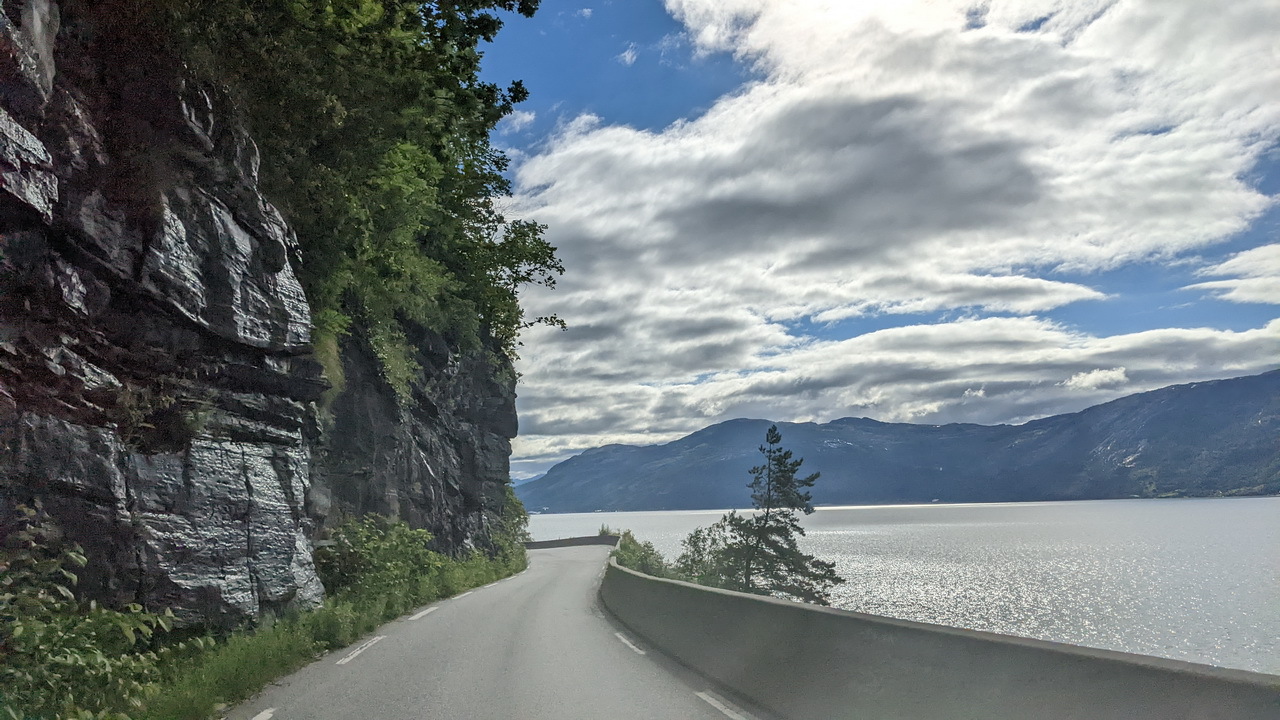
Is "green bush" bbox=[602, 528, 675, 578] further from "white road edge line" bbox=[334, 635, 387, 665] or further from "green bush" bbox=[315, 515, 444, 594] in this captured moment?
"white road edge line" bbox=[334, 635, 387, 665]

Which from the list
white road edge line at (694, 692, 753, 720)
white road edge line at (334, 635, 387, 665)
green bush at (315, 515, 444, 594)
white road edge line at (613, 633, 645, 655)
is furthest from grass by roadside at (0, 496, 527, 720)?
white road edge line at (694, 692, 753, 720)

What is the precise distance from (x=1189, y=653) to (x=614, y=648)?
156 ft

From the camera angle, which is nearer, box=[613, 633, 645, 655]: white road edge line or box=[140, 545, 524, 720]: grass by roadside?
box=[140, 545, 524, 720]: grass by roadside

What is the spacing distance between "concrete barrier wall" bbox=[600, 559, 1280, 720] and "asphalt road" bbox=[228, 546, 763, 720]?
55cm

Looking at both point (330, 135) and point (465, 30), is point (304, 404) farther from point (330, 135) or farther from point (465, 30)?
point (465, 30)

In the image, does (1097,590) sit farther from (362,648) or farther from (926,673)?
(926,673)

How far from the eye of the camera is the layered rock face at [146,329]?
8820 millimetres

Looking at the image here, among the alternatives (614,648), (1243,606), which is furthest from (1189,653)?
(614,648)

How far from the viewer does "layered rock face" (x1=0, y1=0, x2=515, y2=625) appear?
8820mm

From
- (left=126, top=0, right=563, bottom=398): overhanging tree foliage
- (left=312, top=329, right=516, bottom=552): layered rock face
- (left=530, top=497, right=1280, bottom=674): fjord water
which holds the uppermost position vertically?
(left=126, top=0, right=563, bottom=398): overhanging tree foliage

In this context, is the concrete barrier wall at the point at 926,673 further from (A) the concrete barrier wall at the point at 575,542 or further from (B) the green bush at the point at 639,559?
(A) the concrete barrier wall at the point at 575,542

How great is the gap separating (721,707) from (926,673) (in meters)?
2.78

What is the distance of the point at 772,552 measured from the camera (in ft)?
193

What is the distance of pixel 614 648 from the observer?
1266cm
